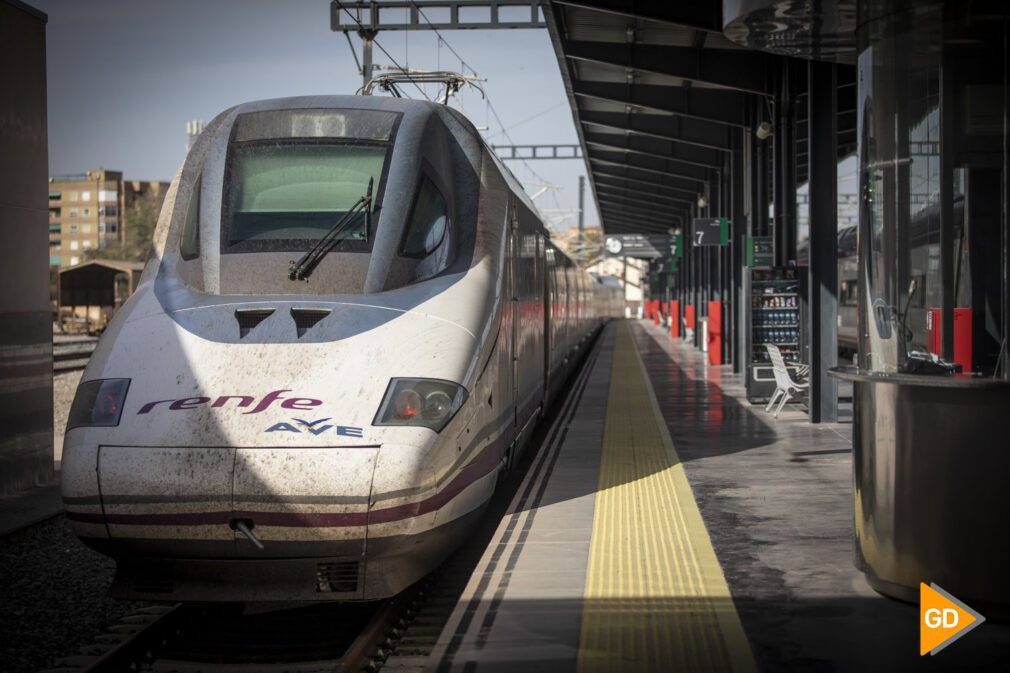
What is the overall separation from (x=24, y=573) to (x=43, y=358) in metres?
4.18

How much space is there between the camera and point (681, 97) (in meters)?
23.1

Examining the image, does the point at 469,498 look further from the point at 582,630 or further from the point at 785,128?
the point at 785,128

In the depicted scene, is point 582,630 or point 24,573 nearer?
point 582,630

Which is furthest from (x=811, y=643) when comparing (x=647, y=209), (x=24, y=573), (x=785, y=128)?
(x=647, y=209)

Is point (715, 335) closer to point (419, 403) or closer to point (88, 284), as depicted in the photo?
point (419, 403)

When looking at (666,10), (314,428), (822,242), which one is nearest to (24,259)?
(314,428)

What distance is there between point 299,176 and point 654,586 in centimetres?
348

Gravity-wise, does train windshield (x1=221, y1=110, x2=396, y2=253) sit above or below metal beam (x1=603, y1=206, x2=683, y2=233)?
below

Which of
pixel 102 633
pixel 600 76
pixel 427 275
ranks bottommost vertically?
pixel 102 633

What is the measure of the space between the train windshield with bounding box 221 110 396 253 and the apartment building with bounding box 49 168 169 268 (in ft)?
418

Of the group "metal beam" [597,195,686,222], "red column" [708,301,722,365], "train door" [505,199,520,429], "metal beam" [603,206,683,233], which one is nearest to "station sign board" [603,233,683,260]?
"metal beam" [597,195,686,222]

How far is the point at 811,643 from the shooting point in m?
5.50

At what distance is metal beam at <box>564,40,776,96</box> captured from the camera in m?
19.3

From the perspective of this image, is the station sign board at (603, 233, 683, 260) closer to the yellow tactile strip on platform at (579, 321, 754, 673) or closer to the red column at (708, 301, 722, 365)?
the red column at (708, 301, 722, 365)
